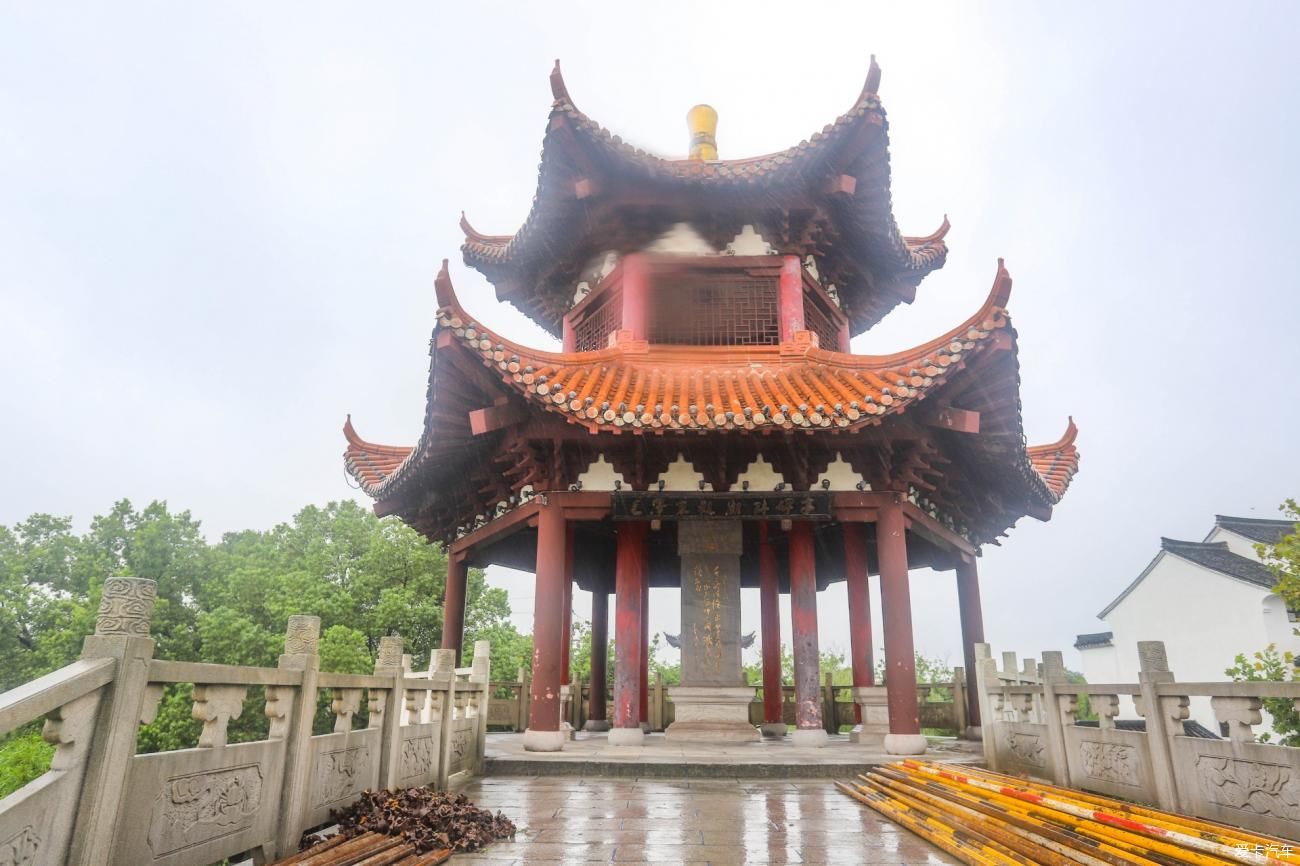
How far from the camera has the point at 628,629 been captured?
10617 millimetres

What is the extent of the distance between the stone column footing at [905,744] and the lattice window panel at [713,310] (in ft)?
19.9

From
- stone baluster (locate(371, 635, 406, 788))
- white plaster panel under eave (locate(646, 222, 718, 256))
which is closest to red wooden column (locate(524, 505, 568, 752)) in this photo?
stone baluster (locate(371, 635, 406, 788))

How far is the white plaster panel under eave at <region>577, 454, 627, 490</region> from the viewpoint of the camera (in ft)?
34.6

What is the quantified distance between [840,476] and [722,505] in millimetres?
1624

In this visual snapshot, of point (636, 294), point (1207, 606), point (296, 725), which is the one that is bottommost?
point (296, 725)

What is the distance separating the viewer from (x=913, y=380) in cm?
930

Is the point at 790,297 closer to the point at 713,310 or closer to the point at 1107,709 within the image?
the point at 713,310

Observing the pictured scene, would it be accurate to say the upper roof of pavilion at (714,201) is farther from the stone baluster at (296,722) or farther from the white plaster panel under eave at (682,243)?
the stone baluster at (296,722)

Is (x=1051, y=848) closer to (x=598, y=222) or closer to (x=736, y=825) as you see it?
(x=736, y=825)

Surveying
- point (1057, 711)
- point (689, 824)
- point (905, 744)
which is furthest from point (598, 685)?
point (689, 824)

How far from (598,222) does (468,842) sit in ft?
31.6

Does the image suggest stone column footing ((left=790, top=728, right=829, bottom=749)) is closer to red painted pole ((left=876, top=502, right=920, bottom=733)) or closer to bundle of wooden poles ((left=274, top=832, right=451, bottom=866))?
red painted pole ((left=876, top=502, right=920, bottom=733))

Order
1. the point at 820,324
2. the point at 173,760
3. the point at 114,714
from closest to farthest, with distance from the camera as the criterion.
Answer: the point at 114,714 < the point at 173,760 < the point at 820,324

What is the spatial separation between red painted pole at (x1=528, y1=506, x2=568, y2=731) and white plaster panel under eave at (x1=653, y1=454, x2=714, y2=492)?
4.94 feet
